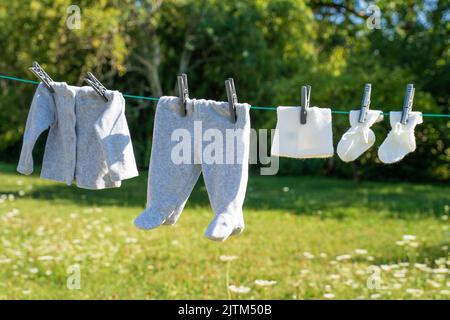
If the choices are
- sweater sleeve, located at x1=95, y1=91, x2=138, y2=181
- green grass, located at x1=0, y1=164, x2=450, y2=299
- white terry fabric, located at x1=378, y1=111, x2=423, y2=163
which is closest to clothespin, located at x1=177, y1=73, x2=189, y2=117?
sweater sleeve, located at x1=95, y1=91, x2=138, y2=181

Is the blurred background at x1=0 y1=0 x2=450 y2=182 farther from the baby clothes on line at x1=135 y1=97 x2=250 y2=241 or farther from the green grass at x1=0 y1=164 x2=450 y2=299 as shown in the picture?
the baby clothes on line at x1=135 y1=97 x2=250 y2=241

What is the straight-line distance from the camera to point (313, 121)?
2949 millimetres

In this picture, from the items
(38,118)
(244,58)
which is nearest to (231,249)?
(38,118)

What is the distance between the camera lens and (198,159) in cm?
293

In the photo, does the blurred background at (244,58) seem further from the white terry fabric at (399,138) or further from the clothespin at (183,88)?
the white terry fabric at (399,138)

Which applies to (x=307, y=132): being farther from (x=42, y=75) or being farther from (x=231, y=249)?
(x=231, y=249)

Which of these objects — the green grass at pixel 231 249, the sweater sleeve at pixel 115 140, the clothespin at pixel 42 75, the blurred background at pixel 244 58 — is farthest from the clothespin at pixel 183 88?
the blurred background at pixel 244 58

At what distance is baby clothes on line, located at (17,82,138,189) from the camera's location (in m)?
3.02

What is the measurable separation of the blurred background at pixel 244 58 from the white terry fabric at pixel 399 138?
8361mm

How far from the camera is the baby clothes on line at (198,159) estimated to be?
2830 millimetres

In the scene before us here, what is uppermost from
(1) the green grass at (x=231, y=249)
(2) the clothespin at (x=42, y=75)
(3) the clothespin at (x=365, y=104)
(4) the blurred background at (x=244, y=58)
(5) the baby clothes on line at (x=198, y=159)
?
(4) the blurred background at (x=244, y=58)

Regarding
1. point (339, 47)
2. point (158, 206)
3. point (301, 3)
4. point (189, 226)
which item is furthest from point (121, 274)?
point (339, 47)

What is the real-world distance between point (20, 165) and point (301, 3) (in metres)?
10.7
